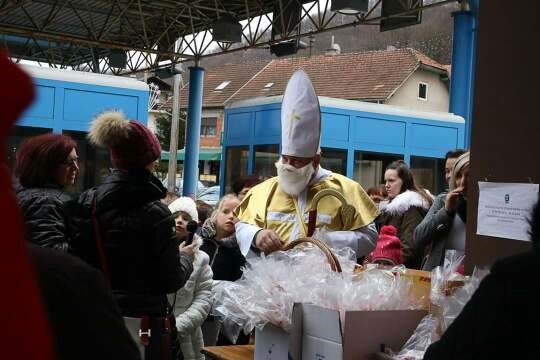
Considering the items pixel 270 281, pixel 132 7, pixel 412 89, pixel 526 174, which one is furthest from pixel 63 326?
pixel 412 89

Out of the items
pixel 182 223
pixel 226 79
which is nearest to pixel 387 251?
pixel 182 223

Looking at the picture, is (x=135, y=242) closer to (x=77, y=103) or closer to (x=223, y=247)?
(x=223, y=247)

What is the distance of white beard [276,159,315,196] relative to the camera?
10.1 ft

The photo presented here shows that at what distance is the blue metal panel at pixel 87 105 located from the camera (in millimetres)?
8008

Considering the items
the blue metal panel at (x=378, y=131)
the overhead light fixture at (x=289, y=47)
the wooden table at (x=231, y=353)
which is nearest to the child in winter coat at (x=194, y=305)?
the wooden table at (x=231, y=353)

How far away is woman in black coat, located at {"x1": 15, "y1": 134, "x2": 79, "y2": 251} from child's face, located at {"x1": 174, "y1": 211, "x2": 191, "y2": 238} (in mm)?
1140

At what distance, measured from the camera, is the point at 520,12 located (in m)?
2.14

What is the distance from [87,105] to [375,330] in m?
6.71

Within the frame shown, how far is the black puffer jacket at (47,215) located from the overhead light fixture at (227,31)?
1119 cm

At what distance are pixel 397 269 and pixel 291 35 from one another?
11.1m

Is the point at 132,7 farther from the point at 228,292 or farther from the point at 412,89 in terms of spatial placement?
the point at 412,89

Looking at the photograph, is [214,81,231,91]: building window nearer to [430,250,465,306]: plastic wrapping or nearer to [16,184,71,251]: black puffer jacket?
[16,184,71,251]: black puffer jacket

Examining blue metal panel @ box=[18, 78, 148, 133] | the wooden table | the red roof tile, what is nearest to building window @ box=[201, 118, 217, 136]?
the red roof tile

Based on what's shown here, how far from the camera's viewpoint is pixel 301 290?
2150 mm
